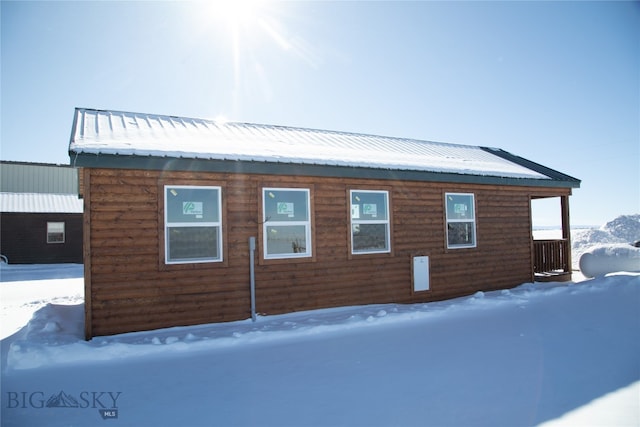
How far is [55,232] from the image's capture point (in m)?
21.5

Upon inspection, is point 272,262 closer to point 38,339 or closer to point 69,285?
point 38,339

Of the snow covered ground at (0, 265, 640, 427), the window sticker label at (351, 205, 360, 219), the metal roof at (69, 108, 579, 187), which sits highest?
the metal roof at (69, 108, 579, 187)

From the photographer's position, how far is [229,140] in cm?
881

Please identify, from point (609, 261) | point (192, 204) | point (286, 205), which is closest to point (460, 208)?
point (286, 205)

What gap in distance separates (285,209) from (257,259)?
1087mm

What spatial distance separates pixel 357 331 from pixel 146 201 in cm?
398

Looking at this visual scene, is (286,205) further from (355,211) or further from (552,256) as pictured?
(552,256)

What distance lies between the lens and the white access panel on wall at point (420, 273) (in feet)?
30.4

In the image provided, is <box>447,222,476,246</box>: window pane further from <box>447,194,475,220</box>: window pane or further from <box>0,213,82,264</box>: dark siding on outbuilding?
<box>0,213,82,264</box>: dark siding on outbuilding

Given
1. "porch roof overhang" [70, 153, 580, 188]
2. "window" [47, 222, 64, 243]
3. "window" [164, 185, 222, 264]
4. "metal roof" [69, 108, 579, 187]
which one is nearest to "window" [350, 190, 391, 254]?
"porch roof overhang" [70, 153, 580, 188]

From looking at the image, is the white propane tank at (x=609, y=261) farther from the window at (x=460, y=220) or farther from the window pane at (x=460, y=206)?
the window pane at (x=460, y=206)

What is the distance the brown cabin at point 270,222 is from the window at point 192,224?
0.8 inches

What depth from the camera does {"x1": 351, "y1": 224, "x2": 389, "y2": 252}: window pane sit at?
28.6ft

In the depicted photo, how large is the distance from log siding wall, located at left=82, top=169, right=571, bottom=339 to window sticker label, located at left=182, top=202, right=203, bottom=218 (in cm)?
39
